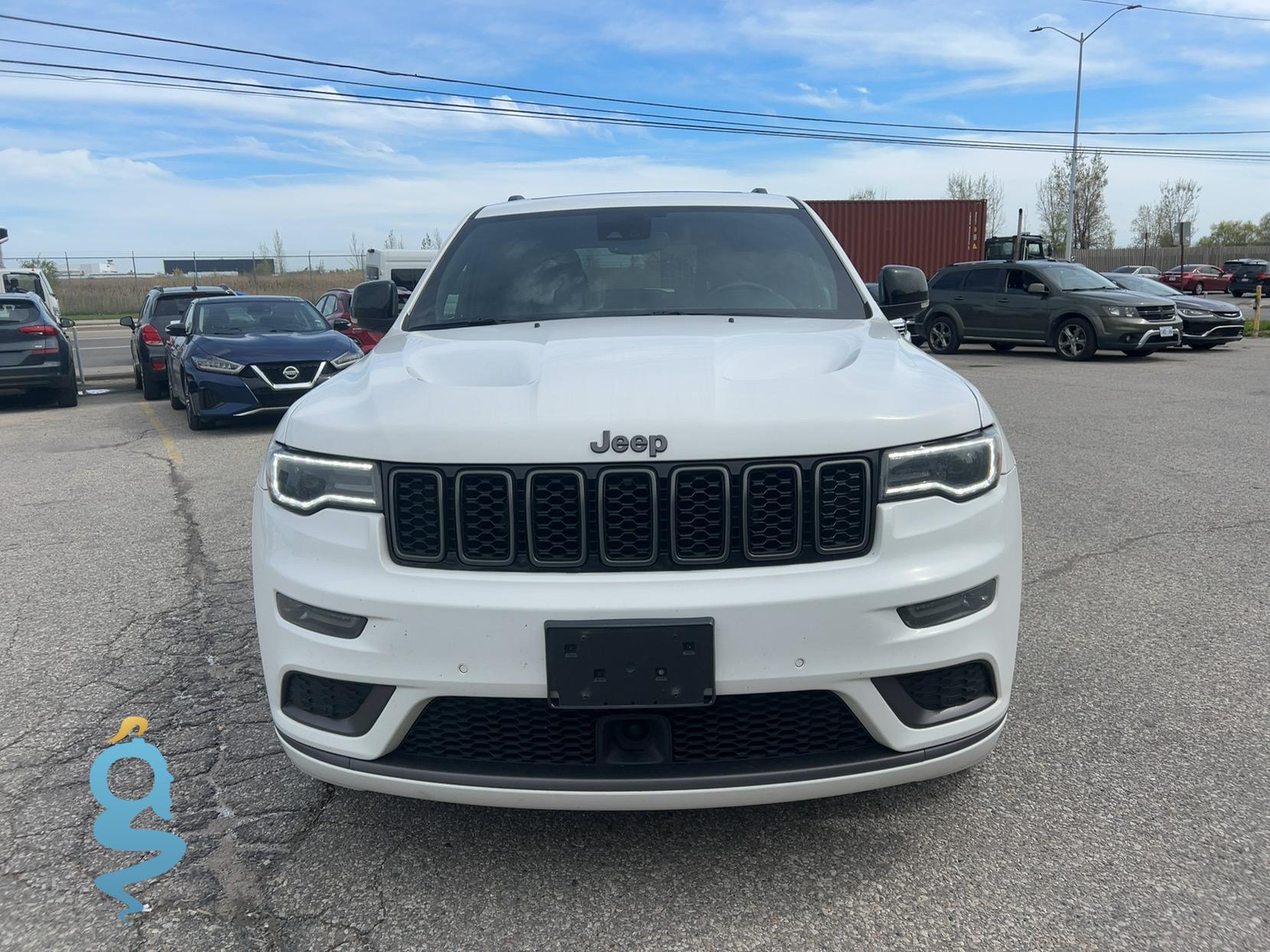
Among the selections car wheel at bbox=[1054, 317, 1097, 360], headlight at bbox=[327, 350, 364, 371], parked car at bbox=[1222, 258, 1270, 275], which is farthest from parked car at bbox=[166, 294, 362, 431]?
parked car at bbox=[1222, 258, 1270, 275]

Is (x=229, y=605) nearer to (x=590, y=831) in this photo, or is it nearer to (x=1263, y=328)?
(x=590, y=831)

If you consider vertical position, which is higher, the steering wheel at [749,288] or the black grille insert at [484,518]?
the steering wheel at [749,288]

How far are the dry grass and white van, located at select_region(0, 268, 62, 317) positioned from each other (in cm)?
2174

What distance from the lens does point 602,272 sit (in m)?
3.75

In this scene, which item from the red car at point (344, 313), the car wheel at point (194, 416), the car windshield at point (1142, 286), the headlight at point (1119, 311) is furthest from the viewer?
the car windshield at point (1142, 286)

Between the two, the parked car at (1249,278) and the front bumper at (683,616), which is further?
the parked car at (1249,278)

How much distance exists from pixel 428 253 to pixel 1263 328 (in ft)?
62.8

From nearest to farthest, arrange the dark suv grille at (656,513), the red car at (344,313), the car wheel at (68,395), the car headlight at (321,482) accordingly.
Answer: the dark suv grille at (656,513) → the car headlight at (321,482) → the car wheel at (68,395) → the red car at (344,313)

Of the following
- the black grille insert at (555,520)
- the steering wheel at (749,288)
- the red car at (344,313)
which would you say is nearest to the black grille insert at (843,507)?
the black grille insert at (555,520)

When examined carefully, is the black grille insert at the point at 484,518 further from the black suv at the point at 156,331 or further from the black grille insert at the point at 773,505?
the black suv at the point at 156,331

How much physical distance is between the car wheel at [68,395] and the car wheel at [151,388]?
929 mm

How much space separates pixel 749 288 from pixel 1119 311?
14888mm

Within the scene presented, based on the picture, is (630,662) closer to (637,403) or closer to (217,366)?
(637,403)

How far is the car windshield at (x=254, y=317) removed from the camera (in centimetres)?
1188
